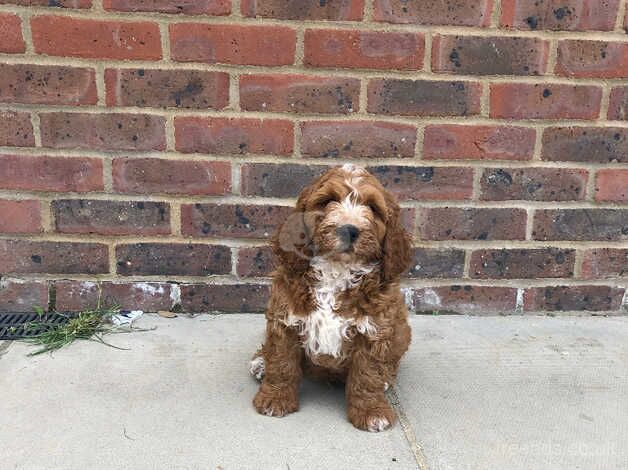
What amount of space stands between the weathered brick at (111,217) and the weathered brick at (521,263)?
165cm

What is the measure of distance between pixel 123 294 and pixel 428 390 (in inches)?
63.4

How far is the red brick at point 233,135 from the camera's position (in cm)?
268

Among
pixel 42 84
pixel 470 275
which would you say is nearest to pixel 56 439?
pixel 42 84

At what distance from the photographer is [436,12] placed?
8.58 feet

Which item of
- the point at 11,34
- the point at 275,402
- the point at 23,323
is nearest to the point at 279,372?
the point at 275,402

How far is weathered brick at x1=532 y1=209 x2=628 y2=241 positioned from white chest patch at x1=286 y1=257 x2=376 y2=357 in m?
1.32

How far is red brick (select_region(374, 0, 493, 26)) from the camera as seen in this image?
8.52ft

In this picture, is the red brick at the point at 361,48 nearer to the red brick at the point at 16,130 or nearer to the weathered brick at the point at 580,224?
the weathered brick at the point at 580,224


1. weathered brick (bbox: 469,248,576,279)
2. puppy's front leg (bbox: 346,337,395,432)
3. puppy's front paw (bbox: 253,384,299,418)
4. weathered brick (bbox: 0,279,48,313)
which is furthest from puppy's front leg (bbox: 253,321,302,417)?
weathered brick (bbox: 0,279,48,313)

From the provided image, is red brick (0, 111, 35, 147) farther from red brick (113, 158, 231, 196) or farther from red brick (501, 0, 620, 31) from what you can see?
red brick (501, 0, 620, 31)

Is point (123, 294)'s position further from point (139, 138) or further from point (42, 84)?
point (42, 84)

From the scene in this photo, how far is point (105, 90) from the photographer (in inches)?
103

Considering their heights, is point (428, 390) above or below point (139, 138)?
below

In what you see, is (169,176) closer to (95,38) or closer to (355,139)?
(95,38)
